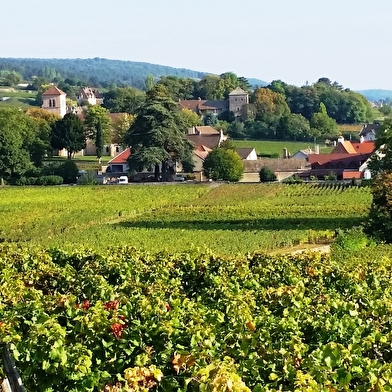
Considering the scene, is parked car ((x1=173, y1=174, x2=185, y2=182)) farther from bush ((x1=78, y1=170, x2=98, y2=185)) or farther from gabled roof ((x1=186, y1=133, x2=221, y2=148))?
gabled roof ((x1=186, y1=133, x2=221, y2=148))

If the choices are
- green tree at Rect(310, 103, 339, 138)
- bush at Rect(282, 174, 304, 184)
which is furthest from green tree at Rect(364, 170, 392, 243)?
green tree at Rect(310, 103, 339, 138)

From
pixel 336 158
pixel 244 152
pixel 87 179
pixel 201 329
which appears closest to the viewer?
pixel 201 329

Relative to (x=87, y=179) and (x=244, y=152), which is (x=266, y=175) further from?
(x=87, y=179)

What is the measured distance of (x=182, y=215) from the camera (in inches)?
2014

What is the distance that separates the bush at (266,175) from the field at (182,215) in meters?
8.93

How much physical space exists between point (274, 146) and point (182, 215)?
7144 centimetres

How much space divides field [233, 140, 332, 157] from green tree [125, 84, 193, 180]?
117ft

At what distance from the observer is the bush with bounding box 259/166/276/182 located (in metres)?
82.0

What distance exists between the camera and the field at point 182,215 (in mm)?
37906

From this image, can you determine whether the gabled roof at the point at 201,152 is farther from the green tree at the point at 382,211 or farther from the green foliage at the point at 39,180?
the green tree at the point at 382,211

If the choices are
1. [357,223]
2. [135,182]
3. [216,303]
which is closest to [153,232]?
[357,223]

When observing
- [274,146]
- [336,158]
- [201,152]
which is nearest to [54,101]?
[274,146]

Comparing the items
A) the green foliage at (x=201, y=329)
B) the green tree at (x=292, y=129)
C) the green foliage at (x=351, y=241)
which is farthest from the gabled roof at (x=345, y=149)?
the green foliage at (x=201, y=329)

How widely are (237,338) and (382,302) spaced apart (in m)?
3.86
